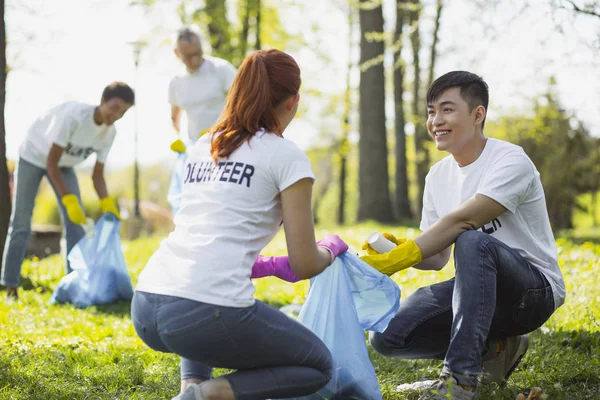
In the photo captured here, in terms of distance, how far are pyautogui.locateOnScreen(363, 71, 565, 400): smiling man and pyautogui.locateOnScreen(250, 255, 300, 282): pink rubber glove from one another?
0.35 meters

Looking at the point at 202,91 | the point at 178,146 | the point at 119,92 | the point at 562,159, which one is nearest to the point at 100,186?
the point at 178,146

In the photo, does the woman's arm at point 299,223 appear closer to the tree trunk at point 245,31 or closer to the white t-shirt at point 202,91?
the white t-shirt at point 202,91

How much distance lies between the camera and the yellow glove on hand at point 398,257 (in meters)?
2.53

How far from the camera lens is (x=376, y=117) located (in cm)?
1145

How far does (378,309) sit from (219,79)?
3174 millimetres

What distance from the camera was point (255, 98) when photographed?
84.5 inches

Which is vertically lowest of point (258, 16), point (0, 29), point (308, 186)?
point (308, 186)

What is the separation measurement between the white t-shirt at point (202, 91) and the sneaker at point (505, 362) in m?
3.30

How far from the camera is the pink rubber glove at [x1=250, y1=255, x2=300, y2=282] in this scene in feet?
7.95

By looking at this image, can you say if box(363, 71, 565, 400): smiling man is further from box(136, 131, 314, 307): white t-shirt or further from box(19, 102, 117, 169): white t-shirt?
box(19, 102, 117, 169): white t-shirt

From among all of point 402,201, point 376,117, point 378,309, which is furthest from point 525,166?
point 402,201

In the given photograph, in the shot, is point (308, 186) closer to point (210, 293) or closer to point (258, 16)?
point (210, 293)

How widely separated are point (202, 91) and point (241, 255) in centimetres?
355

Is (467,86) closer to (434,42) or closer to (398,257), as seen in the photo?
(398,257)
